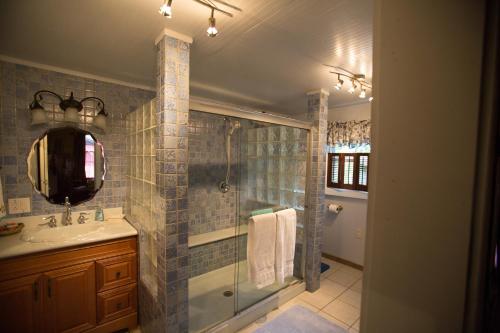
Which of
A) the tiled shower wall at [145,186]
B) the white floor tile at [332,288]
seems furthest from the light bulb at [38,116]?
the white floor tile at [332,288]

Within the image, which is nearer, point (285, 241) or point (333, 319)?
point (333, 319)

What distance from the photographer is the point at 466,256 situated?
0.33m

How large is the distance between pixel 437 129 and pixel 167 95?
Answer: 4.40 feet

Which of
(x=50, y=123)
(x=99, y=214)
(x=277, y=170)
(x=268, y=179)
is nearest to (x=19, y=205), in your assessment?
(x=99, y=214)

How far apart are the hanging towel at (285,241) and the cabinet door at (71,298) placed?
5.26 ft

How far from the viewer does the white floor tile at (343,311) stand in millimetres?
2062

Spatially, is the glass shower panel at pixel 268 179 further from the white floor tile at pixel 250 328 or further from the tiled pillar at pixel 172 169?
the tiled pillar at pixel 172 169

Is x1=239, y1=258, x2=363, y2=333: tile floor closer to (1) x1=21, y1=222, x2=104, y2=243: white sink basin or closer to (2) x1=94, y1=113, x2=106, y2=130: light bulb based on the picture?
(1) x1=21, y1=222, x2=104, y2=243: white sink basin

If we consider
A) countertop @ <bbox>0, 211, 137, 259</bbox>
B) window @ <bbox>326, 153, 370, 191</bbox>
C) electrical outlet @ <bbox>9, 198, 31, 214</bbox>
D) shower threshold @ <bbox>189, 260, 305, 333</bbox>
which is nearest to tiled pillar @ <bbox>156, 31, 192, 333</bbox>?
shower threshold @ <bbox>189, 260, 305, 333</bbox>

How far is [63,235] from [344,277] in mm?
3147

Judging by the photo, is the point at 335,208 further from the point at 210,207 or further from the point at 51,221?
the point at 51,221

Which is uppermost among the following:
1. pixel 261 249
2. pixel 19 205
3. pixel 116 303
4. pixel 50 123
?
pixel 50 123

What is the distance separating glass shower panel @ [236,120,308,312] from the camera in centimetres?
213

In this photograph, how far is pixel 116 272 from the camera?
181 centimetres
